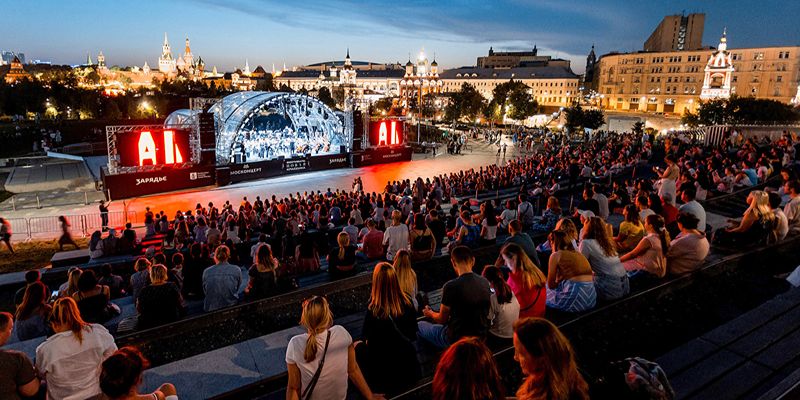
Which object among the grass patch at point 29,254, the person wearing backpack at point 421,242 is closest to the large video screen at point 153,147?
the grass patch at point 29,254

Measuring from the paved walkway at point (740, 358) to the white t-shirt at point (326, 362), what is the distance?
2.82 metres

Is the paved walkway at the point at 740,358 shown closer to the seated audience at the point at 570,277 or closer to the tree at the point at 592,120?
the seated audience at the point at 570,277

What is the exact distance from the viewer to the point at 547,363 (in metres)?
2.51

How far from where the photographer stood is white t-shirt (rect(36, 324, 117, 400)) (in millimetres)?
3555

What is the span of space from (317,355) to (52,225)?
19882 mm

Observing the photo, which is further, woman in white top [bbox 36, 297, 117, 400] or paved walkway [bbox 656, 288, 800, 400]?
paved walkway [bbox 656, 288, 800, 400]

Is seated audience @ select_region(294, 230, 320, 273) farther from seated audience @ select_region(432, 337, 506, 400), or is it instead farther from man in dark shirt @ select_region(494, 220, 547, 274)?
seated audience @ select_region(432, 337, 506, 400)

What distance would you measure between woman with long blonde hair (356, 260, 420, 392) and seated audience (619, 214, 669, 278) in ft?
12.3

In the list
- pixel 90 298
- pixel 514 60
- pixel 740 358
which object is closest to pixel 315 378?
pixel 90 298

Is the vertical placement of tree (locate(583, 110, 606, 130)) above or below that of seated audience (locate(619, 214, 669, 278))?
above

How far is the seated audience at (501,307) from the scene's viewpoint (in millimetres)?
4289

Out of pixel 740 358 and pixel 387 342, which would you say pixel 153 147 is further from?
pixel 740 358

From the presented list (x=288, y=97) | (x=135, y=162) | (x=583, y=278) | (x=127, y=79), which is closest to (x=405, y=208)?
(x=583, y=278)

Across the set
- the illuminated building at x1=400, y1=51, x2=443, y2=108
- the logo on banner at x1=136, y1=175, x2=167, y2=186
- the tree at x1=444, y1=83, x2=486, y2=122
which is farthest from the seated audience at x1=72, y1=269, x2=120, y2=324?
the illuminated building at x1=400, y1=51, x2=443, y2=108
